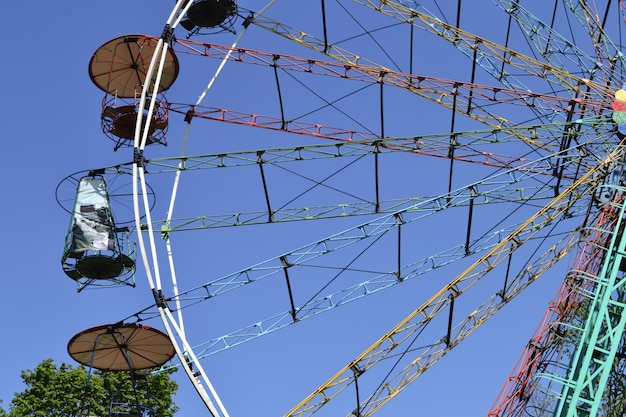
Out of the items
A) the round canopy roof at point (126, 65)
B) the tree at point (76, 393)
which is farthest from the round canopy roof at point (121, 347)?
the tree at point (76, 393)

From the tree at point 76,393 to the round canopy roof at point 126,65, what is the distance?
18.4 meters

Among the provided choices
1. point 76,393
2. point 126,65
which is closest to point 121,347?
point 126,65

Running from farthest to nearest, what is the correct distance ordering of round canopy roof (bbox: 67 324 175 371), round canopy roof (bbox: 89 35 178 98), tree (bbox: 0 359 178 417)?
tree (bbox: 0 359 178 417) → round canopy roof (bbox: 89 35 178 98) → round canopy roof (bbox: 67 324 175 371)

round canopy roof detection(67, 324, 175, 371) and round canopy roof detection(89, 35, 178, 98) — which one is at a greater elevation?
round canopy roof detection(89, 35, 178, 98)

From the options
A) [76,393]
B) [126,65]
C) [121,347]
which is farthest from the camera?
[76,393]

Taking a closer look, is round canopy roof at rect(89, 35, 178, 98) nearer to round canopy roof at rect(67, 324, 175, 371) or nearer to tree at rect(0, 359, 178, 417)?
round canopy roof at rect(67, 324, 175, 371)

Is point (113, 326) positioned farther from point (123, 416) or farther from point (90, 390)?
point (90, 390)

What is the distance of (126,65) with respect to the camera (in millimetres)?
42750

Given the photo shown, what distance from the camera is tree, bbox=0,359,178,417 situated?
2227 inches

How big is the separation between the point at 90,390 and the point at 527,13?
2917 centimetres

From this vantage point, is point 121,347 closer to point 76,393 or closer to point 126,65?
point 126,65

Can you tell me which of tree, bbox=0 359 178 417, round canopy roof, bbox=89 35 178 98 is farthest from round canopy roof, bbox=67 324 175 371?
tree, bbox=0 359 178 417

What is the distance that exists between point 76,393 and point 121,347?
63.7ft

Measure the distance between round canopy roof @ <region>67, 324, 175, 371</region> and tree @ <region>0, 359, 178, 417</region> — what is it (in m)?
14.8
